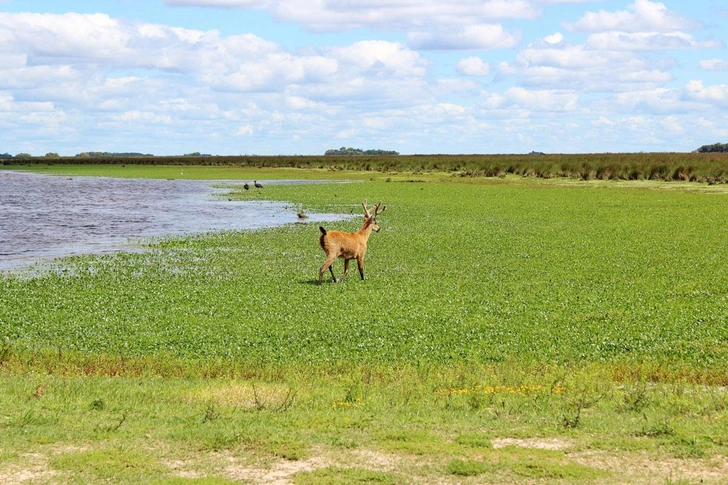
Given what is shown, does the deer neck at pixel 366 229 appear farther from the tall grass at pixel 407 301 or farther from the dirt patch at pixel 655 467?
the dirt patch at pixel 655 467

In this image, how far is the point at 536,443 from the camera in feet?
27.1

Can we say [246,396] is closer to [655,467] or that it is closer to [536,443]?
[536,443]

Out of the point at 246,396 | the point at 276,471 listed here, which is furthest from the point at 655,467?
the point at 246,396

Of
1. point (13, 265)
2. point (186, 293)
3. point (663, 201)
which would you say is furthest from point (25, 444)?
point (663, 201)

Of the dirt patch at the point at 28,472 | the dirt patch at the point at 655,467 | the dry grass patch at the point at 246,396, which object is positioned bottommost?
the dry grass patch at the point at 246,396

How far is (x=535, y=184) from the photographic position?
61750 mm

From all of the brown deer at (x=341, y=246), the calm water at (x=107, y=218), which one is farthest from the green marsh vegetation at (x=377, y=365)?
the calm water at (x=107, y=218)

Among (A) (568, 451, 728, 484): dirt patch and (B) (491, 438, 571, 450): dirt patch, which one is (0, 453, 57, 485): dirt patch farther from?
(A) (568, 451, 728, 484): dirt patch

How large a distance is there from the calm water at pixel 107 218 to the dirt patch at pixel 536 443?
1890cm

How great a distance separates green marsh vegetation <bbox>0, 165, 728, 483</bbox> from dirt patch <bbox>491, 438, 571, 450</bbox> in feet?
0.10

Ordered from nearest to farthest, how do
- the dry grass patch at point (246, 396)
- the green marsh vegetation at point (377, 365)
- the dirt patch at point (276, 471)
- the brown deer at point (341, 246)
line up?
the dirt patch at point (276, 471)
the green marsh vegetation at point (377, 365)
the dry grass patch at point (246, 396)
the brown deer at point (341, 246)

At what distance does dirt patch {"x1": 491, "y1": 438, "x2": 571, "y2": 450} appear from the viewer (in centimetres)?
813

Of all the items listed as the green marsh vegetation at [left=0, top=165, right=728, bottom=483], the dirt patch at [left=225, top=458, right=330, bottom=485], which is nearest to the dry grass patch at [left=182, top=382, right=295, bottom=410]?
the green marsh vegetation at [left=0, top=165, right=728, bottom=483]

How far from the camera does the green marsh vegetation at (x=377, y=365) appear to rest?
7770mm
